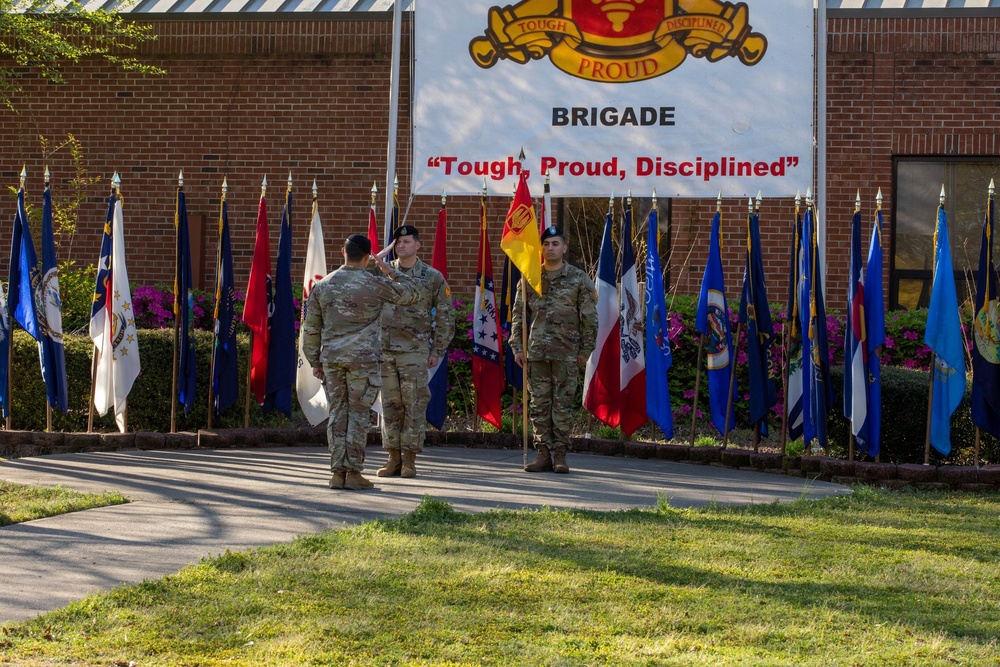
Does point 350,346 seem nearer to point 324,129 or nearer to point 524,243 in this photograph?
point 524,243

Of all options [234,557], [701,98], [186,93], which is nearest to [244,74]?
A: [186,93]

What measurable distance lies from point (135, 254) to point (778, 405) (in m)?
8.65

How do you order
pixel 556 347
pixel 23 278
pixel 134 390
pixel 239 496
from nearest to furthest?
pixel 239 496
pixel 556 347
pixel 23 278
pixel 134 390

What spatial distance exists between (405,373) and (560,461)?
57.9 inches

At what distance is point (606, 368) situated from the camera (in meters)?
11.4

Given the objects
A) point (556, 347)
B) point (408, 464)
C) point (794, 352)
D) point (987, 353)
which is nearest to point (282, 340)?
point (408, 464)

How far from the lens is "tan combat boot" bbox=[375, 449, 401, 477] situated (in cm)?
997

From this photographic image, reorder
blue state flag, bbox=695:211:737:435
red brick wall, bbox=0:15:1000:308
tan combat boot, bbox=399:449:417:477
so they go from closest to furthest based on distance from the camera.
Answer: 1. tan combat boot, bbox=399:449:417:477
2. blue state flag, bbox=695:211:737:435
3. red brick wall, bbox=0:15:1000:308

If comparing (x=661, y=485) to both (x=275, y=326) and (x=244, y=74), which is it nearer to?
(x=275, y=326)

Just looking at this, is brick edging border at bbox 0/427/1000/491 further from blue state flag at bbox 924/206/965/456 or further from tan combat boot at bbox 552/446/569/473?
tan combat boot at bbox 552/446/569/473

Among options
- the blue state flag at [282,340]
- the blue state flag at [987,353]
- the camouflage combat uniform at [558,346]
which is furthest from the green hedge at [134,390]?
the blue state flag at [987,353]

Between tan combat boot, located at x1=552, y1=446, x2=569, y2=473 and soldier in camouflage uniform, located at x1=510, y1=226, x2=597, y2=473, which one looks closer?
tan combat boot, located at x1=552, y1=446, x2=569, y2=473

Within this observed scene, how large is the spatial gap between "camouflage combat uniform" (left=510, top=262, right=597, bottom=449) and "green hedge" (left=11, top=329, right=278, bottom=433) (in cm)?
332

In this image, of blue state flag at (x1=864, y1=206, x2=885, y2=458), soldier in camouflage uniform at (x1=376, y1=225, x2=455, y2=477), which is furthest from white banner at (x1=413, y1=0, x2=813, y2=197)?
soldier in camouflage uniform at (x1=376, y1=225, x2=455, y2=477)
